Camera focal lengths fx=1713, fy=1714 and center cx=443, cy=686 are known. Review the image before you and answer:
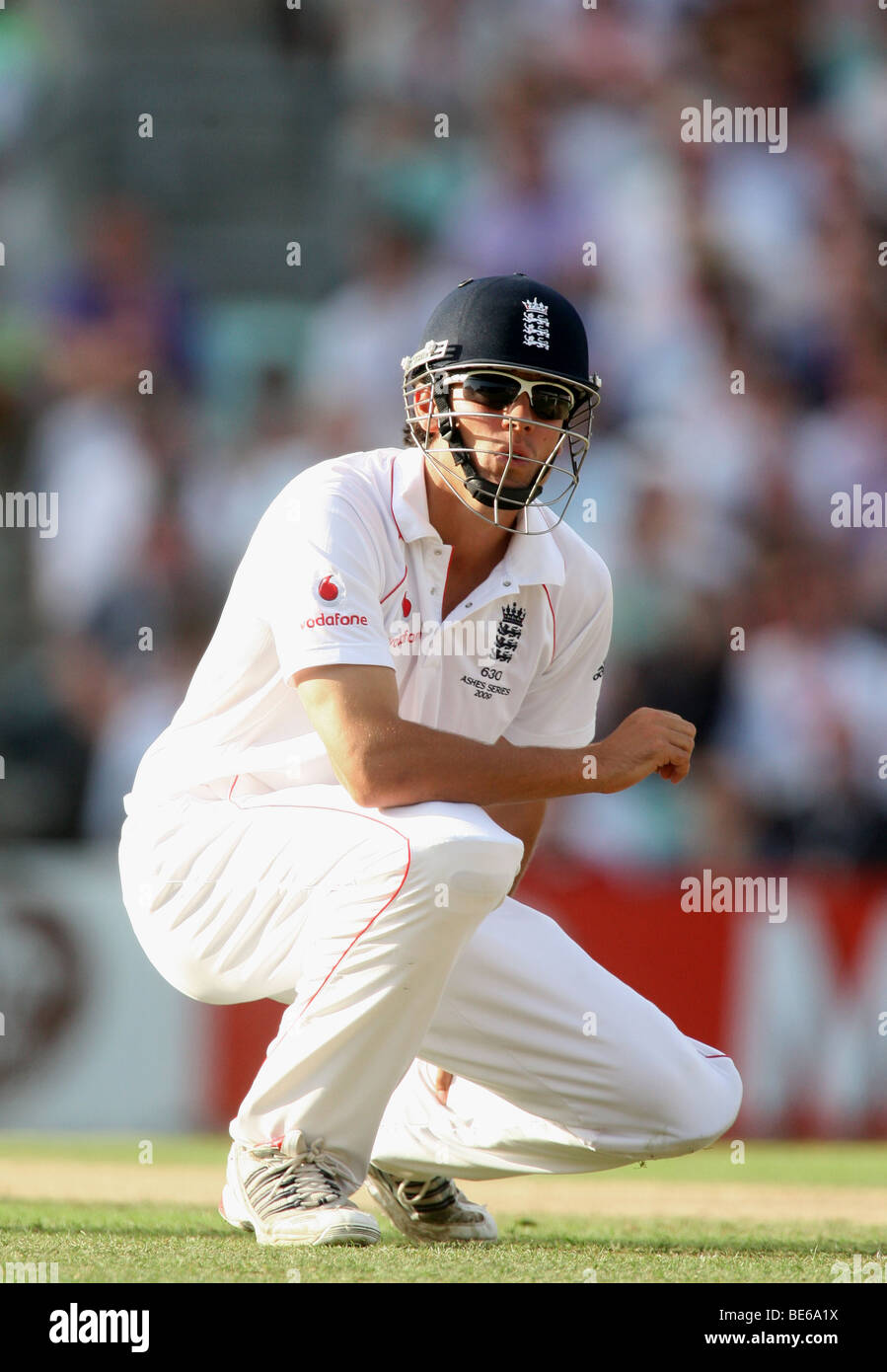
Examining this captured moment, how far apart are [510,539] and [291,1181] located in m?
1.30

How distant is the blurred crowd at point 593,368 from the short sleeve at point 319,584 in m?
3.15

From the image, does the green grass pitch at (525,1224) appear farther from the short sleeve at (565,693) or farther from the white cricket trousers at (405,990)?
the short sleeve at (565,693)

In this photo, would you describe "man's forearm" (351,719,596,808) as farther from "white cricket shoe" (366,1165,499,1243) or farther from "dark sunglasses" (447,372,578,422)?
"white cricket shoe" (366,1165,499,1243)

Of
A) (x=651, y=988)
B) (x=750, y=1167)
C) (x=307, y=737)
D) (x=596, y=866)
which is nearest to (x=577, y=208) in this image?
(x=596, y=866)

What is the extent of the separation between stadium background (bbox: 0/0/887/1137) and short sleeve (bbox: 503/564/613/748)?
2.17 m

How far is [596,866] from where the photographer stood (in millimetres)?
5832

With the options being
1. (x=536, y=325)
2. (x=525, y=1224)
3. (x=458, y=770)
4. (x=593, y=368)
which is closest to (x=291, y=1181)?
(x=458, y=770)

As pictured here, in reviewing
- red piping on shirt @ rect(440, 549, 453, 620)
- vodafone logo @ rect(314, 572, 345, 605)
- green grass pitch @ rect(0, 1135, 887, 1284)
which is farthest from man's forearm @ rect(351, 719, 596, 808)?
green grass pitch @ rect(0, 1135, 887, 1284)

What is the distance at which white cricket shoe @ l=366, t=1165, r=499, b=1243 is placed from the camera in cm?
319

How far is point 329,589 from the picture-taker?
115 inches

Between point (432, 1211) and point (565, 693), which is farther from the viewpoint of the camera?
point (565, 693)

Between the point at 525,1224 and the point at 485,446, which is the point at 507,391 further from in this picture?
the point at 525,1224

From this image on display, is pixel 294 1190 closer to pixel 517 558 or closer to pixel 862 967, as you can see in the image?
pixel 517 558

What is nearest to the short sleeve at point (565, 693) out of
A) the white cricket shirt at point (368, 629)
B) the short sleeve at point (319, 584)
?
the white cricket shirt at point (368, 629)
